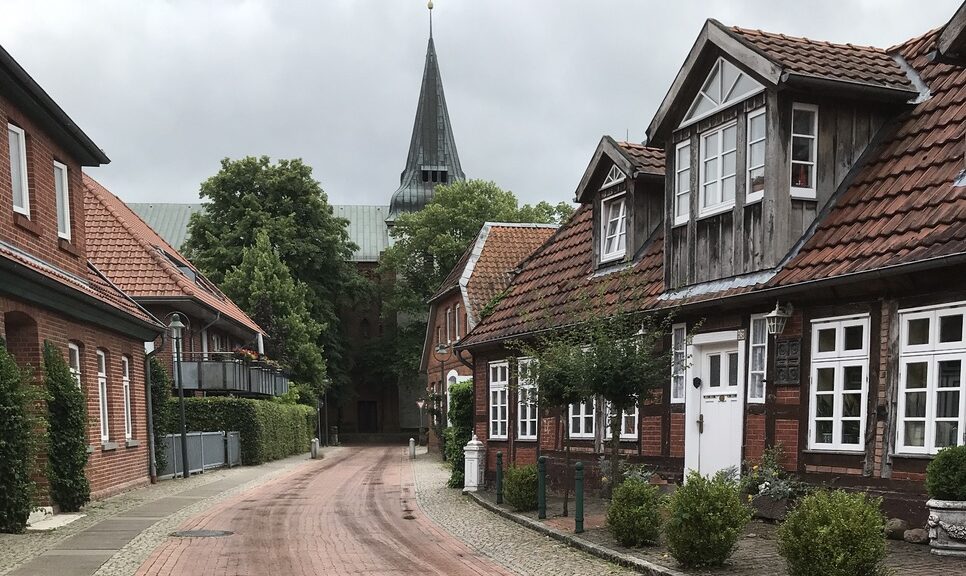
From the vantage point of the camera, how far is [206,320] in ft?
108

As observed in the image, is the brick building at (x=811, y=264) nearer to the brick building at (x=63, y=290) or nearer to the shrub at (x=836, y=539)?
the shrub at (x=836, y=539)

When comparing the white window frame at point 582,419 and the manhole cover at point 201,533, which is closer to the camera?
the manhole cover at point 201,533

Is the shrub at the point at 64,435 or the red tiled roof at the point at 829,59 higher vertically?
the red tiled roof at the point at 829,59

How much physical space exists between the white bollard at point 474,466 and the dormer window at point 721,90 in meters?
8.53

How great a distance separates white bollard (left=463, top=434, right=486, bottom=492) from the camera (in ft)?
64.2

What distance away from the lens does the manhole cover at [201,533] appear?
13164mm

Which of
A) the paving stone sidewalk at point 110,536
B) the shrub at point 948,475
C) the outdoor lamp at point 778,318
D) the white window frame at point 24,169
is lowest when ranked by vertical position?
the paving stone sidewalk at point 110,536

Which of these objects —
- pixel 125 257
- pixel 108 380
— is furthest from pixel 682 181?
pixel 125 257

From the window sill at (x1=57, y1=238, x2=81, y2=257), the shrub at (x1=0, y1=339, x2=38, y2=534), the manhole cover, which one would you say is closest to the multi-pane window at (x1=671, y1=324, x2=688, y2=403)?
the manhole cover

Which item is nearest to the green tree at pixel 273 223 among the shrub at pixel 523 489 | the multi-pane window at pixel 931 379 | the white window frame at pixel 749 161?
the shrub at pixel 523 489

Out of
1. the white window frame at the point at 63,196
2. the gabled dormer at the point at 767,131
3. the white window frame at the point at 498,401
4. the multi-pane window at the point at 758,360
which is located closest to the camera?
the gabled dormer at the point at 767,131

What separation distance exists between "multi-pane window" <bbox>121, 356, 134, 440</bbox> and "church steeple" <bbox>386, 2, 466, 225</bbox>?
5557 centimetres

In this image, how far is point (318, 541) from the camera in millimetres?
12711

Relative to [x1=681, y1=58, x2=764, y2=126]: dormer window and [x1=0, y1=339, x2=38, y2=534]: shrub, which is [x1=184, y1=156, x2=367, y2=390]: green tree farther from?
[x1=681, y1=58, x2=764, y2=126]: dormer window
